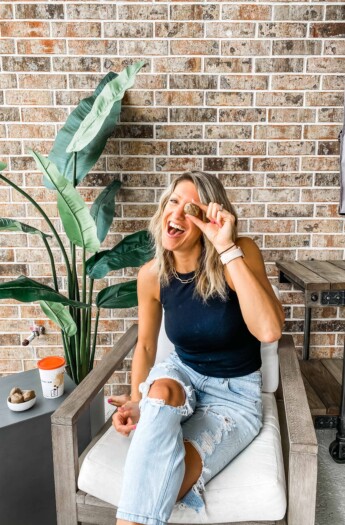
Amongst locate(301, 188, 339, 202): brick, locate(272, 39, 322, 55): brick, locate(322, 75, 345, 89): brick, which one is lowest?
locate(301, 188, 339, 202): brick

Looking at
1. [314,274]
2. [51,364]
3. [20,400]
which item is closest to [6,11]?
[51,364]

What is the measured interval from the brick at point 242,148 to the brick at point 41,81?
875 mm

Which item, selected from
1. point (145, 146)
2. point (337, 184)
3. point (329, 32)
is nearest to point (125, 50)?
point (145, 146)

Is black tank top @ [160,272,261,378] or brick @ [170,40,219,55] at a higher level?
brick @ [170,40,219,55]

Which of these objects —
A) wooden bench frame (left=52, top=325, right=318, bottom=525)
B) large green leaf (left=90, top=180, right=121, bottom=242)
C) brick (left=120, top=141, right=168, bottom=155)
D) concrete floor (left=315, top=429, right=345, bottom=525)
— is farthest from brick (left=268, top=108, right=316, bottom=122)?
concrete floor (left=315, top=429, right=345, bottom=525)

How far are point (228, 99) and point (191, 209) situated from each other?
99 cm

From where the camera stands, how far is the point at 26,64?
221 cm

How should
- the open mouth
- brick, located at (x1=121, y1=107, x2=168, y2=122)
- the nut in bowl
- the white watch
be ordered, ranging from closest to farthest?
1. the white watch
2. the open mouth
3. the nut in bowl
4. brick, located at (x1=121, y1=107, x2=168, y2=122)

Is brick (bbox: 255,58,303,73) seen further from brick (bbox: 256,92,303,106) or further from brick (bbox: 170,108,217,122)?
brick (bbox: 170,108,217,122)

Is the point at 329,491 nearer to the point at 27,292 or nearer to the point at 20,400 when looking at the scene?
the point at 20,400

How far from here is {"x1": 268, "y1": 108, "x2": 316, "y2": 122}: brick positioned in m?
2.24

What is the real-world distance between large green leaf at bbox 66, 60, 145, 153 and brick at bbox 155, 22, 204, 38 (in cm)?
57

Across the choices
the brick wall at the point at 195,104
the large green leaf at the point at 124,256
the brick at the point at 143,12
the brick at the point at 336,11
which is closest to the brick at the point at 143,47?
the brick wall at the point at 195,104

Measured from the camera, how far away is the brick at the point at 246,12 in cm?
214
